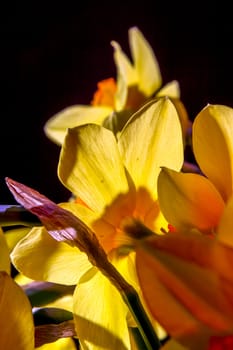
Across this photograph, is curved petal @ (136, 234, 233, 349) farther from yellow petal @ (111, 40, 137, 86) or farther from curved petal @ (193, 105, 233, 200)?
yellow petal @ (111, 40, 137, 86)

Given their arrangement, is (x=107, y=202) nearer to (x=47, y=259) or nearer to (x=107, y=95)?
(x=47, y=259)

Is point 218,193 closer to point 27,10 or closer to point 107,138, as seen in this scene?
point 107,138

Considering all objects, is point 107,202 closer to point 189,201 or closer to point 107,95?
point 189,201

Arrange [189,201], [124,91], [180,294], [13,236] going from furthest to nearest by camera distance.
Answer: [124,91] → [13,236] → [189,201] → [180,294]

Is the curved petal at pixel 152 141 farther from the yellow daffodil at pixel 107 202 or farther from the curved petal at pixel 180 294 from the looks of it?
the curved petal at pixel 180 294

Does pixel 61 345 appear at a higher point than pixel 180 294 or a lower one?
lower

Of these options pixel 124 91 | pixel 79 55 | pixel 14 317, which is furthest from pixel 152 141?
pixel 79 55

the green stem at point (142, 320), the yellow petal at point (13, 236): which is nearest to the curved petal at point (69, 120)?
the yellow petal at point (13, 236)

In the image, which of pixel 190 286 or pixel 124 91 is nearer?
pixel 190 286

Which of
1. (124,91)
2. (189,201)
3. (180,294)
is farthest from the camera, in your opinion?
(124,91)
